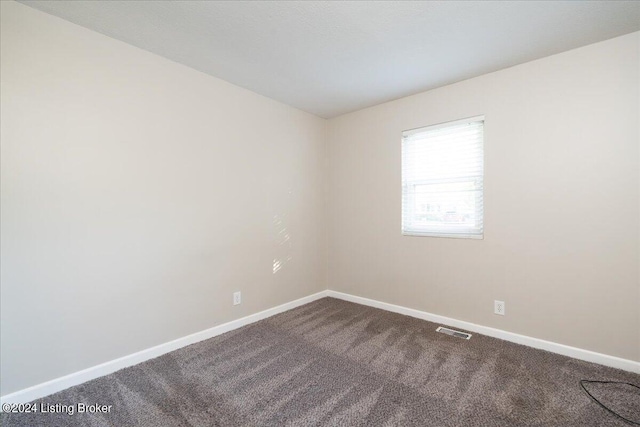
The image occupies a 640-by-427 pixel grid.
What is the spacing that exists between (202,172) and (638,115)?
3417 mm

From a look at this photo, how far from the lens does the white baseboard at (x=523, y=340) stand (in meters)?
2.09

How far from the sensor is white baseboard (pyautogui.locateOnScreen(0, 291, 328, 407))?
5.76 ft

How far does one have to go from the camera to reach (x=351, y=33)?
202cm

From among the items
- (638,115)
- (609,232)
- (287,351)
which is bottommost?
(287,351)

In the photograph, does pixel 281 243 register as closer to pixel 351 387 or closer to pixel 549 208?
pixel 351 387

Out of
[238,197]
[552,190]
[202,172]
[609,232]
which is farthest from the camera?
[238,197]

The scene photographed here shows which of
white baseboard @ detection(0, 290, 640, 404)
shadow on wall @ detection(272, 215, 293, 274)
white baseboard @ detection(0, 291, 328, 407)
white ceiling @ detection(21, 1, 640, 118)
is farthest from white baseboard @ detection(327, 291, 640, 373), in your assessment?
white ceiling @ detection(21, 1, 640, 118)

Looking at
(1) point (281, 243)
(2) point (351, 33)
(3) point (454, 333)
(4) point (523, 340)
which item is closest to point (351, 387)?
(3) point (454, 333)

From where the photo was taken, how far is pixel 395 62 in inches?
95.0

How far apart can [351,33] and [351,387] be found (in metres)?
2.45

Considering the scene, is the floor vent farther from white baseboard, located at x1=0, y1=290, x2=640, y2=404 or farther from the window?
the window

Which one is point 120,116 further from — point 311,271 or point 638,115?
point 638,115

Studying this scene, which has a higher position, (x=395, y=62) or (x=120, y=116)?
(x=395, y=62)

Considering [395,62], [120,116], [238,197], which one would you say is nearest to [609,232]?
[395,62]
